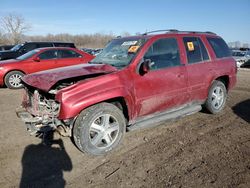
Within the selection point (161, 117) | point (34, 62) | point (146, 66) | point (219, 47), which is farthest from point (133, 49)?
point (34, 62)

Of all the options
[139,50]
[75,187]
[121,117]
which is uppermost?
[139,50]

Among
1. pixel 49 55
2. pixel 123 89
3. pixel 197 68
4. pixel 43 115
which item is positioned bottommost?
pixel 43 115

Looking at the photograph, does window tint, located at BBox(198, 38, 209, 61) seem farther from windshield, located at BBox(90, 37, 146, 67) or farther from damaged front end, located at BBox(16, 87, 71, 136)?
damaged front end, located at BBox(16, 87, 71, 136)

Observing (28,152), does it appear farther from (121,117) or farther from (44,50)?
(44,50)

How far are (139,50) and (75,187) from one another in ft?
8.18

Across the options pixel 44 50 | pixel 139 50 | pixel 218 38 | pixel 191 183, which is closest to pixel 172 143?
pixel 191 183

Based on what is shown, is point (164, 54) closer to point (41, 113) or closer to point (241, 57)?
point (41, 113)

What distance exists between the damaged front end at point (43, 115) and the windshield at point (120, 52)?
1335mm

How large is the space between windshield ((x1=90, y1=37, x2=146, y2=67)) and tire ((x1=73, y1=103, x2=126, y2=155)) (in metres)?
0.92

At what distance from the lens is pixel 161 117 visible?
476 centimetres

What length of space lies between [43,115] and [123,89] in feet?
4.35

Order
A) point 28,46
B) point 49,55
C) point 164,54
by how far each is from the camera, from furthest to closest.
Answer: point 28,46
point 49,55
point 164,54

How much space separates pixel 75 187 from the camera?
314 cm

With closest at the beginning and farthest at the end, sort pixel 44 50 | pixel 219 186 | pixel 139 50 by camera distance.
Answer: pixel 219 186, pixel 139 50, pixel 44 50
